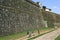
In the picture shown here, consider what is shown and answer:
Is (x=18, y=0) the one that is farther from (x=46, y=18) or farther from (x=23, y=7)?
(x=46, y=18)

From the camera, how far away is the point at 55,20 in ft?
177

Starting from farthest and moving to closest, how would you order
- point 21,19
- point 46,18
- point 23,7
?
point 46,18, point 23,7, point 21,19

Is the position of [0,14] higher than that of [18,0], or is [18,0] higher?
[18,0]

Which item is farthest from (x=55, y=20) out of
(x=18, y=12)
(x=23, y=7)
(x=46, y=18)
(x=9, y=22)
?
(x=9, y=22)

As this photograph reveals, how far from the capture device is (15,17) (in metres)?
24.8

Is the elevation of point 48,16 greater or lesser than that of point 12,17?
greater

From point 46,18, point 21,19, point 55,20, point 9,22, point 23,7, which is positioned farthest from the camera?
point 55,20

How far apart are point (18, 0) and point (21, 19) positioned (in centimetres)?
273

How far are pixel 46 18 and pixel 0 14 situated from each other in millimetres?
29920

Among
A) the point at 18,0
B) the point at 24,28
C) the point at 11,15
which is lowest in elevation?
the point at 24,28

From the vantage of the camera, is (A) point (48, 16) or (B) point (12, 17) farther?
(A) point (48, 16)

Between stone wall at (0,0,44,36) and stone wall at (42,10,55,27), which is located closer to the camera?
stone wall at (0,0,44,36)

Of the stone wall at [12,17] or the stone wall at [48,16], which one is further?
the stone wall at [48,16]

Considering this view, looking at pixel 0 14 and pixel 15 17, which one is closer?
pixel 0 14
